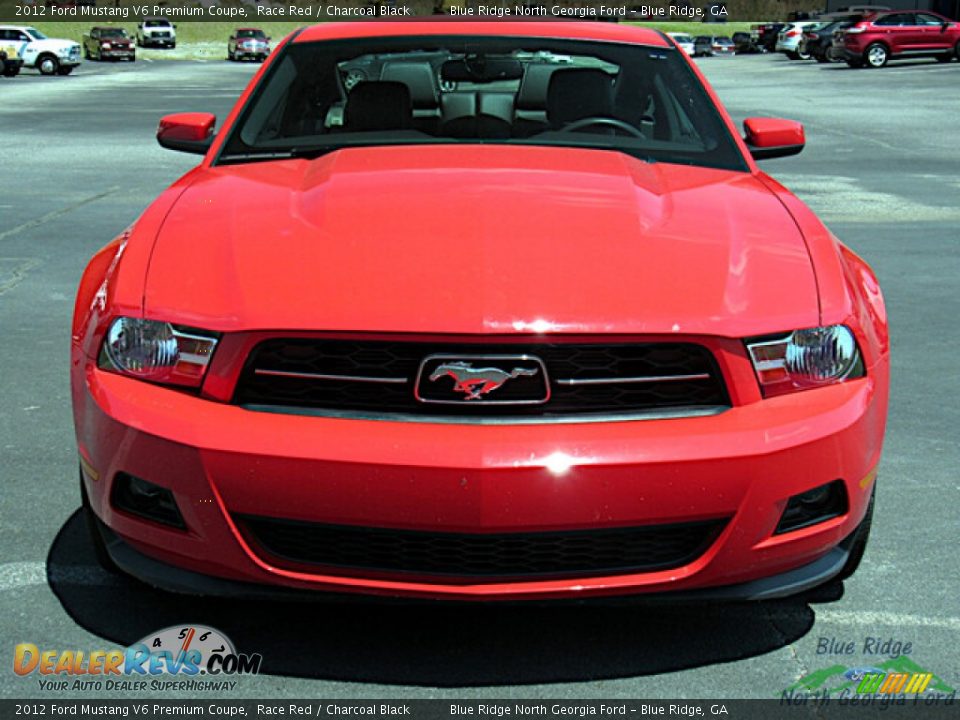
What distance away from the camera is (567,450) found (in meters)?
3.05

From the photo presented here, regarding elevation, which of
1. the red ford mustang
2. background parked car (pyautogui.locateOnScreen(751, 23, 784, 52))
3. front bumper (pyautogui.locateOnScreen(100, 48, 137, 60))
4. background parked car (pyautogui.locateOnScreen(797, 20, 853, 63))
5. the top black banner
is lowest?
the top black banner

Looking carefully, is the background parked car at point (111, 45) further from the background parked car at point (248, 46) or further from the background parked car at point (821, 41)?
the background parked car at point (821, 41)

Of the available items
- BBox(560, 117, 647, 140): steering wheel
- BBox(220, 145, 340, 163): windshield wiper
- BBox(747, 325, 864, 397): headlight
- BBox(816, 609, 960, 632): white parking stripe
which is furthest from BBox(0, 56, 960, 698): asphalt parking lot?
BBox(560, 117, 647, 140): steering wheel

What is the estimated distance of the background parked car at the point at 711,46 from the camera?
74875 millimetres

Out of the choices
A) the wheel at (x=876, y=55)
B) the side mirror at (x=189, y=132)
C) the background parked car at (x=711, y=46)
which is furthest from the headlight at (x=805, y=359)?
the background parked car at (x=711, y=46)

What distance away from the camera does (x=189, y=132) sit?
5195 millimetres

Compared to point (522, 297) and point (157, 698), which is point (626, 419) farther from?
point (157, 698)

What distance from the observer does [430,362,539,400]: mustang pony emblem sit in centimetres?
316

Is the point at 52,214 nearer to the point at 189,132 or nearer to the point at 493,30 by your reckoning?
the point at 189,132

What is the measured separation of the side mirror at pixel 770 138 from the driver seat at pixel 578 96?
515 mm

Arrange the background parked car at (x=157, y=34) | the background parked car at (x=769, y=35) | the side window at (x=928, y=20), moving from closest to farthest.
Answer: the side window at (x=928, y=20) → the background parked car at (x=769, y=35) → the background parked car at (x=157, y=34)

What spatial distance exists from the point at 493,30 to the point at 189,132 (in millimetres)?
1200

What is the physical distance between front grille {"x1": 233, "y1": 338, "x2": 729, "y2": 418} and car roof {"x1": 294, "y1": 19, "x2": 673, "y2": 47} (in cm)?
241
